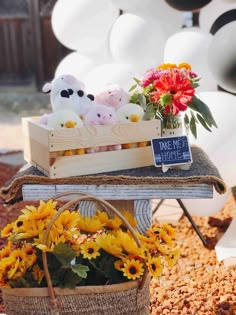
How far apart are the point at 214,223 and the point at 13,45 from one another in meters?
7.67

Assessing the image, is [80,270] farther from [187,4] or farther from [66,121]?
[187,4]

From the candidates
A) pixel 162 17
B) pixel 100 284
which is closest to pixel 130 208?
pixel 100 284

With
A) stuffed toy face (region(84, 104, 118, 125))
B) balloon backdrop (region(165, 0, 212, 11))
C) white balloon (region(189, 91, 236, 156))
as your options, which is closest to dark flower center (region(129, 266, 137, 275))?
stuffed toy face (region(84, 104, 118, 125))

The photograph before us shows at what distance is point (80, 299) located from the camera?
1.61 metres

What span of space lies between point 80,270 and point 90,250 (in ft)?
0.33

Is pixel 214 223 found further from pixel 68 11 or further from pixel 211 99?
pixel 68 11

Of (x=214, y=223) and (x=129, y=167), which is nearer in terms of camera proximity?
(x=129, y=167)

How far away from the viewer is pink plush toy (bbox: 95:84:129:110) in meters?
1.99

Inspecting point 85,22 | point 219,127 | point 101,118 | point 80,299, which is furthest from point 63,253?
point 85,22

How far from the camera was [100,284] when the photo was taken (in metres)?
1.74

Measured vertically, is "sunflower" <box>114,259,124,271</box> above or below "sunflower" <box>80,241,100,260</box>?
below

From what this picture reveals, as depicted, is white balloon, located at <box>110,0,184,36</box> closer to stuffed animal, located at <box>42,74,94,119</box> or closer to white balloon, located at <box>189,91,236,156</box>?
white balloon, located at <box>189,91,236,156</box>

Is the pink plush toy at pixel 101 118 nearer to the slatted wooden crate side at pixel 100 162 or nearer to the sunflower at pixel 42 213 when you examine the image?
the slatted wooden crate side at pixel 100 162

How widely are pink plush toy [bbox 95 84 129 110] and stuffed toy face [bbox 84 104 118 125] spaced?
0.09 metres
